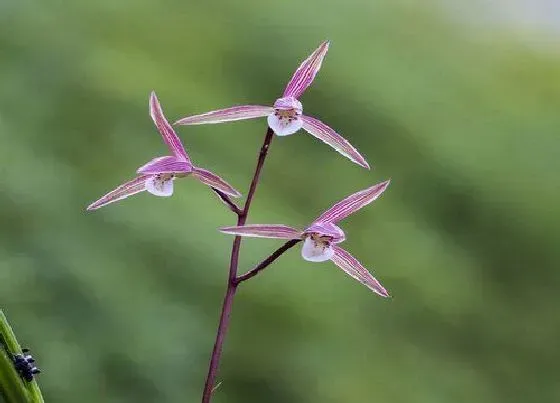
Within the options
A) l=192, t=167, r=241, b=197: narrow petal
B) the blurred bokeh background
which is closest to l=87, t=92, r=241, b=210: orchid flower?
l=192, t=167, r=241, b=197: narrow petal

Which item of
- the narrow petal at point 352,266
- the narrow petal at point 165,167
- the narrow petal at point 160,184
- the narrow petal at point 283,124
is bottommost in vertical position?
the narrow petal at point 352,266

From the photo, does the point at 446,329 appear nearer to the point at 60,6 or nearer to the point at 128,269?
the point at 128,269

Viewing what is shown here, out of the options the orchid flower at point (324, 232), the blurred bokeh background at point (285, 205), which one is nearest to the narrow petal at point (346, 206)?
the orchid flower at point (324, 232)

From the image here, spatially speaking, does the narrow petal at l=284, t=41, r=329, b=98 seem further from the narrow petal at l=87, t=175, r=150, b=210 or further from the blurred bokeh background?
the blurred bokeh background

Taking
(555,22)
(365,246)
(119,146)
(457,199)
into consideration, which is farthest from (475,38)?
(119,146)

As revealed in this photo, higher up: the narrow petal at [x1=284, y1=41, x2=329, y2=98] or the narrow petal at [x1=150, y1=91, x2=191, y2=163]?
the narrow petal at [x1=284, y1=41, x2=329, y2=98]

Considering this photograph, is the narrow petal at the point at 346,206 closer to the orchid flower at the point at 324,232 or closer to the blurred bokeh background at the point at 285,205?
the orchid flower at the point at 324,232

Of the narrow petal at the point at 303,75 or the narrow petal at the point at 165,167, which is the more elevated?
the narrow petal at the point at 303,75

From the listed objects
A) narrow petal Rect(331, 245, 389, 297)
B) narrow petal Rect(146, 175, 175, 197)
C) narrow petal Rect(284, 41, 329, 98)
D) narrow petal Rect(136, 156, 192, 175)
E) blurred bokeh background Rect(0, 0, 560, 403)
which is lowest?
narrow petal Rect(331, 245, 389, 297)

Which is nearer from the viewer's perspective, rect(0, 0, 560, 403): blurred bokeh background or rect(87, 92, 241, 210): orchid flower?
rect(87, 92, 241, 210): orchid flower
